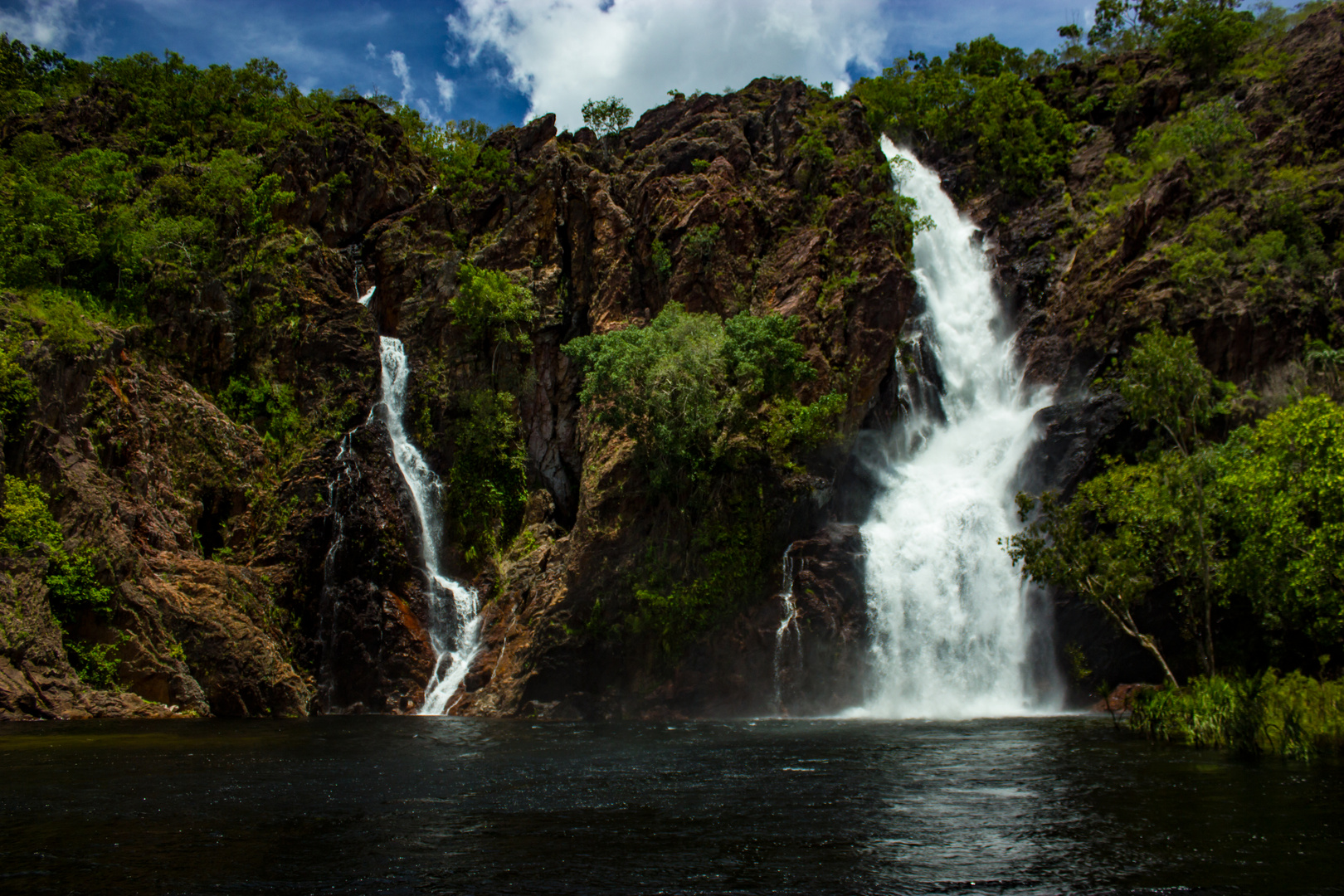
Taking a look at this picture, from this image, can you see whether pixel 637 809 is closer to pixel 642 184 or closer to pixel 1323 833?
pixel 1323 833

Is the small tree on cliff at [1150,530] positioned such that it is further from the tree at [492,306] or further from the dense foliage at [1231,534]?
the tree at [492,306]

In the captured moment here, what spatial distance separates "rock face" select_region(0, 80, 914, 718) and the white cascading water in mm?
633

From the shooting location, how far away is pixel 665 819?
36.2ft

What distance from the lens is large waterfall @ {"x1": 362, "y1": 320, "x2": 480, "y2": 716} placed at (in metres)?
33.5

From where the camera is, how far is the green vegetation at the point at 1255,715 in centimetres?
1518

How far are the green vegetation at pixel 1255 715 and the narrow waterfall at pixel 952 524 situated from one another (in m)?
9.68

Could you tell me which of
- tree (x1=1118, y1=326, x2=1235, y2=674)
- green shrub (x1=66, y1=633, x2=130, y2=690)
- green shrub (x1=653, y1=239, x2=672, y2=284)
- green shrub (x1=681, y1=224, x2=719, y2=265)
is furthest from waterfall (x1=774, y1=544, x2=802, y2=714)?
green shrub (x1=66, y1=633, x2=130, y2=690)

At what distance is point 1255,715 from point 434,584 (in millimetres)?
29987

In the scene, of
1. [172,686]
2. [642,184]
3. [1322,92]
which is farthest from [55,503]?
[1322,92]

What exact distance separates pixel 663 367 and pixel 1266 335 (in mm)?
23971

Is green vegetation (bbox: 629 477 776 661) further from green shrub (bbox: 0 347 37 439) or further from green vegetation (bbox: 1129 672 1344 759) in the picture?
green shrub (bbox: 0 347 37 439)

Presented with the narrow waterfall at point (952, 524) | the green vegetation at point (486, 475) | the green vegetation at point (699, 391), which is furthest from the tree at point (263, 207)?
the narrow waterfall at point (952, 524)

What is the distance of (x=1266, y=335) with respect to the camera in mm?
31141

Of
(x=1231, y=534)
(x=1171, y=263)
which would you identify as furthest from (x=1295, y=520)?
(x=1171, y=263)
